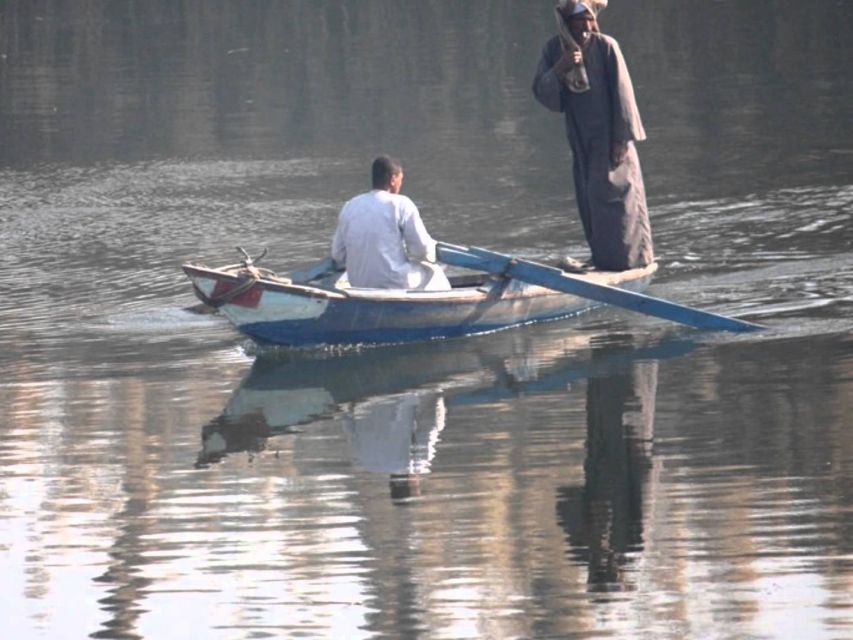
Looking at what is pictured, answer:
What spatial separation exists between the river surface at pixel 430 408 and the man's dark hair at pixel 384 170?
3.00 ft

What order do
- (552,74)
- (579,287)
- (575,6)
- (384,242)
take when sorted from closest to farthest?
(384,242) < (579,287) < (575,6) < (552,74)

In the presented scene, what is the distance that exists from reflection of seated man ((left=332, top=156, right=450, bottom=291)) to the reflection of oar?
20 cm

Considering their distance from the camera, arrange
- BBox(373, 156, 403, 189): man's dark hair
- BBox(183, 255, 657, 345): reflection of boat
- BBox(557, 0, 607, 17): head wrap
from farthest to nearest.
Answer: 1. BBox(557, 0, 607, 17): head wrap
2. BBox(373, 156, 403, 189): man's dark hair
3. BBox(183, 255, 657, 345): reflection of boat

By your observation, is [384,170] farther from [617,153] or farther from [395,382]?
[617,153]

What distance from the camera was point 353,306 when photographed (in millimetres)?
10484

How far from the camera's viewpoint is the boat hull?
10258 mm

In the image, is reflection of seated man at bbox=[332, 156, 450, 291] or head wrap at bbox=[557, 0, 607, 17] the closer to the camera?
reflection of seated man at bbox=[332, 156, 450, 291]

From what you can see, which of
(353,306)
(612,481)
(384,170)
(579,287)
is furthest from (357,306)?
(612,481)

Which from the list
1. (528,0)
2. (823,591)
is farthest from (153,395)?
(528,0)

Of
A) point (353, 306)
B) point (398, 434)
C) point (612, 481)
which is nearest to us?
point (612, 481)

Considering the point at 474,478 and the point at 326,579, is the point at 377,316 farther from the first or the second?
the point at 326,579

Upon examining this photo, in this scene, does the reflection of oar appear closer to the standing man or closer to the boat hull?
the boat hull

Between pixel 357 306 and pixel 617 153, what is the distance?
2103 millimetres

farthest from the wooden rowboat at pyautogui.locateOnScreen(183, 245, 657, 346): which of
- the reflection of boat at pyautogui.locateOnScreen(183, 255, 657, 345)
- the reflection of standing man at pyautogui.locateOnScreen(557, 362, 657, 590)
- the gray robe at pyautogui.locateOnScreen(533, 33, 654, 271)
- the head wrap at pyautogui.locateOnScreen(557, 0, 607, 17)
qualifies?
the head wrap at pyautogui.locateOnScreen(557, 0, 607, 17)
